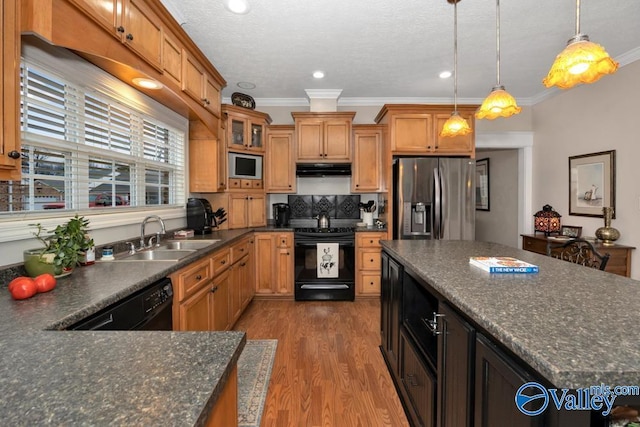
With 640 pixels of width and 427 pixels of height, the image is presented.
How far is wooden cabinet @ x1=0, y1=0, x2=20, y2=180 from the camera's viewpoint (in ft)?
3.46

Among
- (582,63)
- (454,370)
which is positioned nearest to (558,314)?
(454,370)

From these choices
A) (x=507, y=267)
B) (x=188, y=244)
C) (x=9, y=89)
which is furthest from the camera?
(x=188, y=244)

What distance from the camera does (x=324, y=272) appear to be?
12.4ft

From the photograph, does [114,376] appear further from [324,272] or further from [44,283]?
[324,272]

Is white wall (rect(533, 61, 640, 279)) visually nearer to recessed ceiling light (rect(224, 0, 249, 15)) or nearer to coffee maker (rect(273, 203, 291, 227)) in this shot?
coffee maker (rect(273, 203, 291, 227))

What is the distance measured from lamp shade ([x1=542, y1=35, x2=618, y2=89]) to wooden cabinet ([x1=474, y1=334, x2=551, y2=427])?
1164 millimetres

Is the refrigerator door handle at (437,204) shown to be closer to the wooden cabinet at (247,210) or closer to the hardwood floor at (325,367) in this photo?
the hardwood floor at (325,367)

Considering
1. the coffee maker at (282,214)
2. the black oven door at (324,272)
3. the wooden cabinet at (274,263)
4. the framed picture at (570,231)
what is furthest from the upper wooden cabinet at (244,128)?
the framed picture at (570,231)

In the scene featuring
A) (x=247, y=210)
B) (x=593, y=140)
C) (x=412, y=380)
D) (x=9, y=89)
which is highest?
(x=593, y=140)

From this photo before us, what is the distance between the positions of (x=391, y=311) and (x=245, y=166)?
2.63 m

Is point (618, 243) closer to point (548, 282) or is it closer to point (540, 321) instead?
point (548, 282)

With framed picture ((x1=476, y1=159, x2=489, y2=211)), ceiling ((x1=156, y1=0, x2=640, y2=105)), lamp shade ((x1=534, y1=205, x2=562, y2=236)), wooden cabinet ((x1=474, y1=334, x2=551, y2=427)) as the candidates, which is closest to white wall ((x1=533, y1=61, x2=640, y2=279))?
lamp shade ((x1=534, y1=205, x2=562, y2=236))

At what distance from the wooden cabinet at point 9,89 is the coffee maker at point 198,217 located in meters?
2.13

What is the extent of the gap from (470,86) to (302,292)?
134 inches
